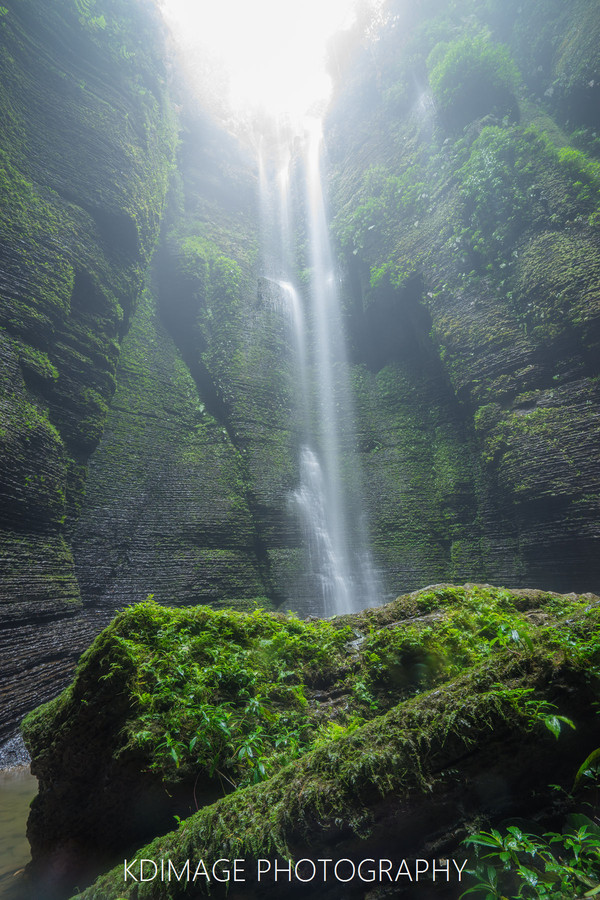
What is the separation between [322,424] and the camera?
1319 cm

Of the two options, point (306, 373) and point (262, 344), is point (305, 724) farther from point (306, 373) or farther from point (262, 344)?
point (306, 373)

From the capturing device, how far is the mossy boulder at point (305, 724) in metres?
1.58

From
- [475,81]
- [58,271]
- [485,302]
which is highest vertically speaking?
[475,81]

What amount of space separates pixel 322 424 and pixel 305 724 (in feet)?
36.0

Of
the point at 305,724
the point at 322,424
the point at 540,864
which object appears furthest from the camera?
the point at 322,424

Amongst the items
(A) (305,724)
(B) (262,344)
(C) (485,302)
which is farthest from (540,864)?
(B) (262,344)

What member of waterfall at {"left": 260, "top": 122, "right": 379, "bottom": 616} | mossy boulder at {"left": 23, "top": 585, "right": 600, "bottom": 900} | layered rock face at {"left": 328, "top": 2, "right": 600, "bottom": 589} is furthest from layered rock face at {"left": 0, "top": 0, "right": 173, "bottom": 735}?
layered rock face at {"left": 328, "top": 2, "right": 600, "bottom": 589}

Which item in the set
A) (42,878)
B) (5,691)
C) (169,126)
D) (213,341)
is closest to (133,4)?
(169,126)

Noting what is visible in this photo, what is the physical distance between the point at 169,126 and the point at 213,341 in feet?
26.9

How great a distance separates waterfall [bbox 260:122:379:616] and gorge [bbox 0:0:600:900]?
0.28ft

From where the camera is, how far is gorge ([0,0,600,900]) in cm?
678

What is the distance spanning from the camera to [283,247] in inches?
717

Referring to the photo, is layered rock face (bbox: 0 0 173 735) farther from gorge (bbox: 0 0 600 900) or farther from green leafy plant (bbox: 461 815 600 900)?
green leafy plant (bbox: 461 815 600 900)

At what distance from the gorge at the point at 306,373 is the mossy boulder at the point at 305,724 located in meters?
0.05
